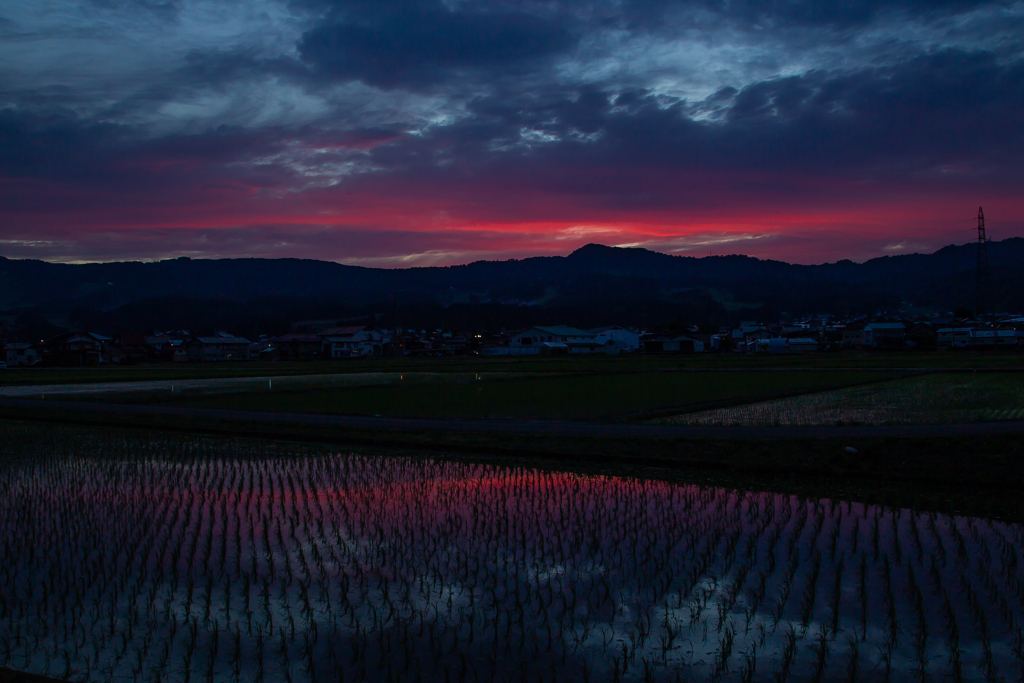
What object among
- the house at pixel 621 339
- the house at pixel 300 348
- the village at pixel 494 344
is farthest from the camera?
the house at pixel 621 339

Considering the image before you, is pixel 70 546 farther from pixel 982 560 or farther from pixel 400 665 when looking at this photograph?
pixel 982 560

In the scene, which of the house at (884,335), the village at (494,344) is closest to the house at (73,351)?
the village at (494,344)

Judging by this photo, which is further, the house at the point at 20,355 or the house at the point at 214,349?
the house at the point at 214,349

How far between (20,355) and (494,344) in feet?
207

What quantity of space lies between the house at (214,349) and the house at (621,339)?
5192cm

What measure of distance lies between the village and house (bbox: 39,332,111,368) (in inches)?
4.6

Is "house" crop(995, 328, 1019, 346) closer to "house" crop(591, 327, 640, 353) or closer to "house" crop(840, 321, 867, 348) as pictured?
"house" crop(840, 321, 867, 348)

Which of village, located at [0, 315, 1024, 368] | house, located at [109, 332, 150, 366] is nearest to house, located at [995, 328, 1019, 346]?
village, located at [0, 315, 1024, 368]

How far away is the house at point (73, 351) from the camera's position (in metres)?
83.2

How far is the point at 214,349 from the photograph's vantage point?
327ft

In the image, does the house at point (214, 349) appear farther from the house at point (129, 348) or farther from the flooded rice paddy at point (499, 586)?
the flooded rice paddy at point (499, 586)

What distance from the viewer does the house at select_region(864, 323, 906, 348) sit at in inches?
3738

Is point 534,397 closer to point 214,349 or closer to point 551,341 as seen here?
point 551,341

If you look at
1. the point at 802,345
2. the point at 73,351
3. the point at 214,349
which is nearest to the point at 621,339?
the point at 802,345
